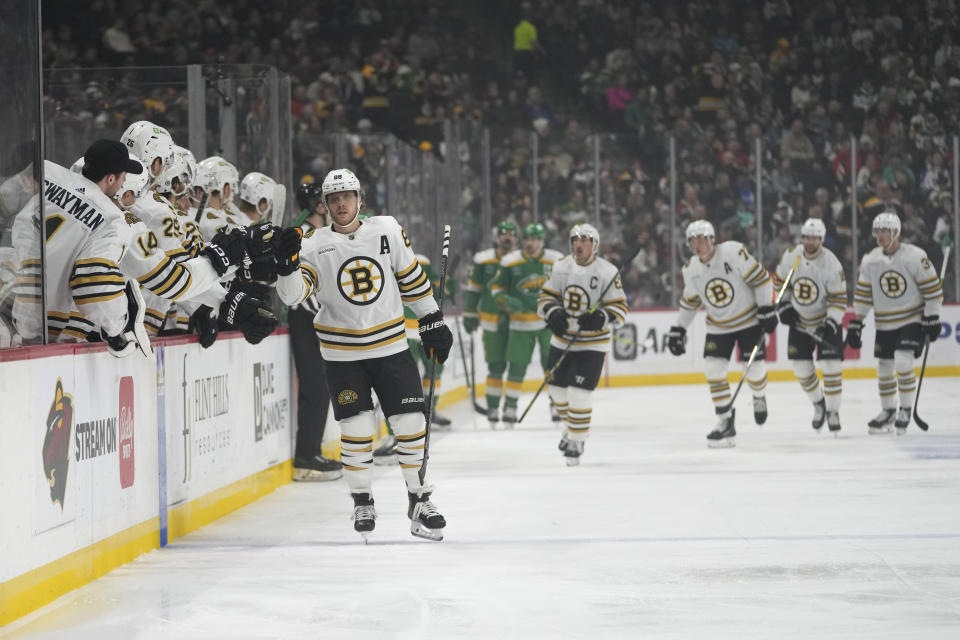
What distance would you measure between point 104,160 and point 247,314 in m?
1.07

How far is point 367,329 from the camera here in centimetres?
576

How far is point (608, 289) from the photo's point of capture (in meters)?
8.69

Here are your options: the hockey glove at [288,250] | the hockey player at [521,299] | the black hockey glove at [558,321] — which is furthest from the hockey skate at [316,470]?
the hockey player at [521,299]

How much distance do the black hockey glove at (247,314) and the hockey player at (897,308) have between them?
5.59 metres

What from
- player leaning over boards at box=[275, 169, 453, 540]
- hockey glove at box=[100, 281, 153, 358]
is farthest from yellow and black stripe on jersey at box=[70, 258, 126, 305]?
player leaning over boards at box=[275, 169, 453, 540]

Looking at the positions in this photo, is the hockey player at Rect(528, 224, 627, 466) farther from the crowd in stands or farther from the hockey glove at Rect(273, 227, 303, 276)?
the crowd in stands

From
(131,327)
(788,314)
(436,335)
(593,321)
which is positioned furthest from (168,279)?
(788,314)

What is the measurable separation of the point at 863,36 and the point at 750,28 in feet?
5.06

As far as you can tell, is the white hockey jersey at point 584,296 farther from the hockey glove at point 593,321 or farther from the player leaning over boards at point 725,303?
the player leaning over boards at point 725,303

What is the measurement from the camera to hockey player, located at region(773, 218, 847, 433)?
10.1m

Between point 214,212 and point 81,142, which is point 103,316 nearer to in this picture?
point 214,212

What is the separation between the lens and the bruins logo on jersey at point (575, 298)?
8.91 metres

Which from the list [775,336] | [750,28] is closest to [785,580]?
[775,336]

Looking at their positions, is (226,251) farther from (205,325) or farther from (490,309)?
(490,309)
